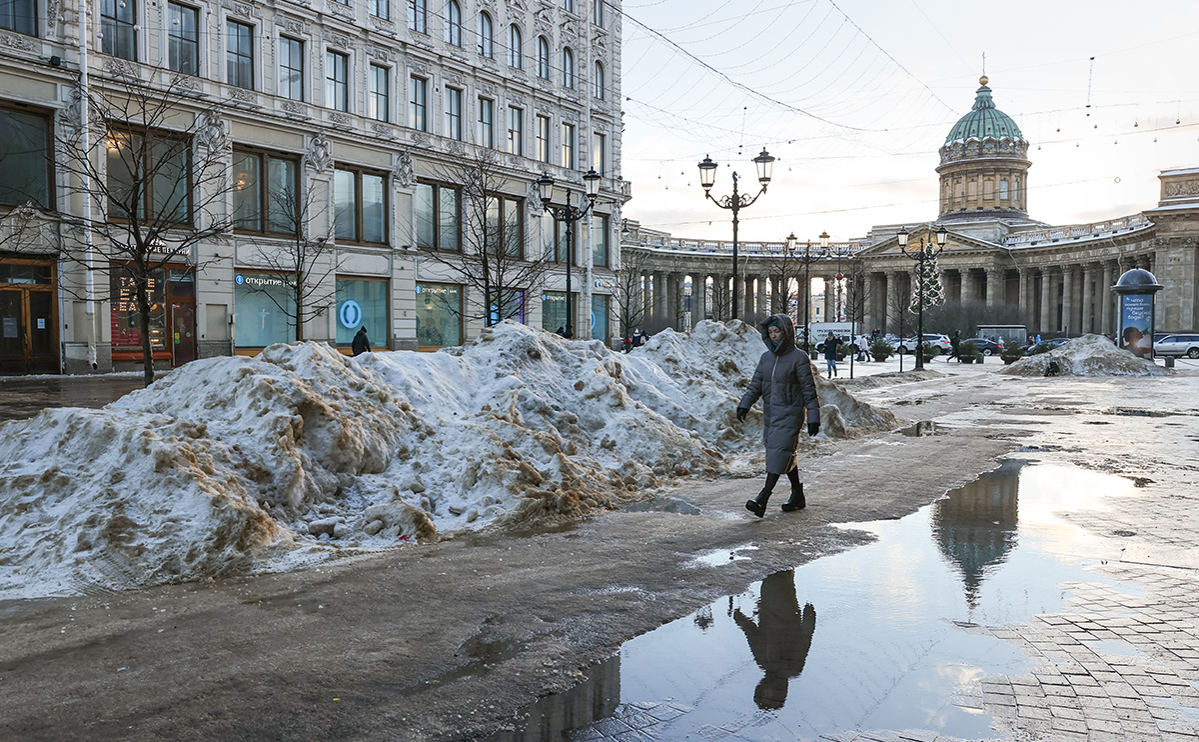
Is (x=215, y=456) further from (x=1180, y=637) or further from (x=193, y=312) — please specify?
(x=193, y=312)

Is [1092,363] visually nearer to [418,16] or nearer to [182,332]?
[418,16]

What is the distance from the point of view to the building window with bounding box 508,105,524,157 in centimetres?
4147

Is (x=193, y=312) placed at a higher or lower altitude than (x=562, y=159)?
lower

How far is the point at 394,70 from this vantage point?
117 feet

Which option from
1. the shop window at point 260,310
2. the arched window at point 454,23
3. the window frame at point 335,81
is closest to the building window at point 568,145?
the arched window at point 454,23

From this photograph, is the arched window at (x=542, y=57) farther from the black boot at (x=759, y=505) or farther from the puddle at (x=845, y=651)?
the puddle at (x=845, y=651)

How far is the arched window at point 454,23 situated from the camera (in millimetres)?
38031

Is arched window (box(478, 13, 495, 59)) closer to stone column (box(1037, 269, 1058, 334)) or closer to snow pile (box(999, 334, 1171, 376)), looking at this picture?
snow pile (box(999, 334, 1171, 376))

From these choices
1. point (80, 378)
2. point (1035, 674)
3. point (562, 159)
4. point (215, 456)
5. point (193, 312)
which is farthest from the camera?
point (562, 159)

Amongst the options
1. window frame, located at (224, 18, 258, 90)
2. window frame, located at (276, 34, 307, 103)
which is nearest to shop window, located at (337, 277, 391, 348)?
window frame, located at (276, 34, 307, 103)

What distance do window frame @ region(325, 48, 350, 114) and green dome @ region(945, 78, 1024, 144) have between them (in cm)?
10254

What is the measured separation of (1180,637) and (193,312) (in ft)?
94.9

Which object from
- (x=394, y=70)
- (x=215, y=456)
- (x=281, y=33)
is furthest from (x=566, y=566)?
(x=394, y=70)

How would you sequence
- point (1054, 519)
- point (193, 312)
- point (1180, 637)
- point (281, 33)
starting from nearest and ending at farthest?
point (1180, 637), point (1054, 519), point (193, 312), point (281, 33)
